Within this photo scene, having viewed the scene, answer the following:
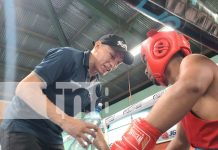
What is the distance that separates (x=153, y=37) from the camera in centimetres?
124

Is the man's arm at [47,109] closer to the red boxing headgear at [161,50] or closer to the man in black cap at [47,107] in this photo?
the man in black cap at [47,107]

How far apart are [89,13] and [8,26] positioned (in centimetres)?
190

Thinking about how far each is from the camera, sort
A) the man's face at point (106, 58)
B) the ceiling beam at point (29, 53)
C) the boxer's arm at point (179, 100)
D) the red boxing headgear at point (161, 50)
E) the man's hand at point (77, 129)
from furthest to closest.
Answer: the ceiling beam at point (29, 53)
the man's face at point (106, 58)
the man's hand at point (77, 129)
the red boxing headgear at point (161, 50)
the boxer's arm at point (179, 100)

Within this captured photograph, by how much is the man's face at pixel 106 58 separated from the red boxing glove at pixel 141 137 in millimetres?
1228

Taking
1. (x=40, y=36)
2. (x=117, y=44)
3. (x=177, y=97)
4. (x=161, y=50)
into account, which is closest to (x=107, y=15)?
(x=40, y=36)

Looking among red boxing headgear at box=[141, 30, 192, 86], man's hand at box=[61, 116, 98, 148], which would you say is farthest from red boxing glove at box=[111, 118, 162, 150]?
man's hand at box=[61, 116, 98, 148]

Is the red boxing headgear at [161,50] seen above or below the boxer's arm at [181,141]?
above

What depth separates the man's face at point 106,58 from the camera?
2.06 meters

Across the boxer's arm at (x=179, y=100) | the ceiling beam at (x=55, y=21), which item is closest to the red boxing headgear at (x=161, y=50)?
the boxer's arm at (x=179, y=100)

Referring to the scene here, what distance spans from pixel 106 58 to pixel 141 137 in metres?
1.26

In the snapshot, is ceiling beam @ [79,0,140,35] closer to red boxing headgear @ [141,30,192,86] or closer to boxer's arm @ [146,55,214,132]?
red boxing headgear @ [141,30,192,86]

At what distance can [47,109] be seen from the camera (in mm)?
1497

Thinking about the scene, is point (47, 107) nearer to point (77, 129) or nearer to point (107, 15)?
point (77, 129)

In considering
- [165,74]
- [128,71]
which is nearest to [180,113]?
[165,74]
